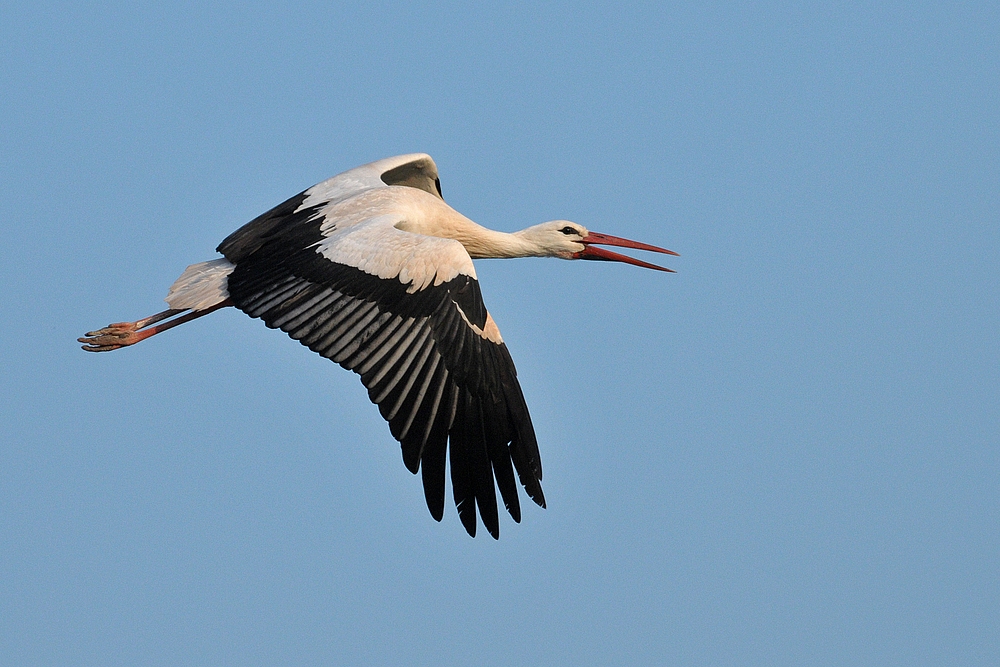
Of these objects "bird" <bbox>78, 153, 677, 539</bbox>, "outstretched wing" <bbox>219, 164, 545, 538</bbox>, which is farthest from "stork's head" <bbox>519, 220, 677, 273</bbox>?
"outstretched wing" <bbox>219, 164, 545, 538</bbox>

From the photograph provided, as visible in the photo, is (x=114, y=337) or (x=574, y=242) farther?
(x=574, y=242)

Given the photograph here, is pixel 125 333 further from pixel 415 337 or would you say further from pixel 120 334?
pixel 415 337

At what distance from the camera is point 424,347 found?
870cm

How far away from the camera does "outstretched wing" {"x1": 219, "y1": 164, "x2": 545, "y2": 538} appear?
27.6 ft

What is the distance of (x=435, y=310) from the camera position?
8797 mm

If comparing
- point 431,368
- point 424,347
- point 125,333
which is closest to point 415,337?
point 424,347

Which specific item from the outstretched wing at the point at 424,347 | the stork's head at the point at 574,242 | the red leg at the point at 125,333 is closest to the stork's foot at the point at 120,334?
the red leg at the point at 125,333

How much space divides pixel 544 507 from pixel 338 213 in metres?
3.09

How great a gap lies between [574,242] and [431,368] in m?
3.59

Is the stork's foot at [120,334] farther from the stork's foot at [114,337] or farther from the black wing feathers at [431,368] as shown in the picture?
the black wing feathers at [431,368]

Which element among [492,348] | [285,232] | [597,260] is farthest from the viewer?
[597,260]

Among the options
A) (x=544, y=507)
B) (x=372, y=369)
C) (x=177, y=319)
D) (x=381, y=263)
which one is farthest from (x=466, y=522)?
(x=177, y=319)

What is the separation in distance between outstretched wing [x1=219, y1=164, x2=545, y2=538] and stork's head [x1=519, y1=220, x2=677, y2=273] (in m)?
2.66

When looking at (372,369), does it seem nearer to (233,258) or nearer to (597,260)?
(233,258)
